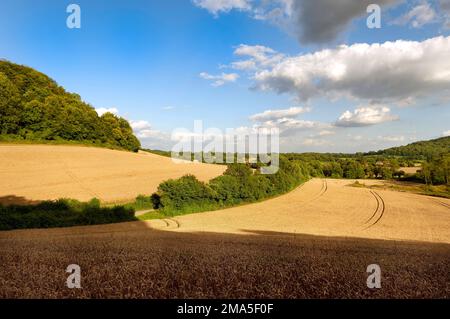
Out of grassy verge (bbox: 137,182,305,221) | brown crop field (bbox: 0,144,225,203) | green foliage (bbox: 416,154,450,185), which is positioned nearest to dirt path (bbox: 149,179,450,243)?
grassy verge (bbox: 137,182,305,221)

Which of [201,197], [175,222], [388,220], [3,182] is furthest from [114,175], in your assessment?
[388,220]

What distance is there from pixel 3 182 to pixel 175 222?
2694 centimetres

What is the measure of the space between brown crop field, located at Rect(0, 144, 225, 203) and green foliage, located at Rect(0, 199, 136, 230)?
5048 mm

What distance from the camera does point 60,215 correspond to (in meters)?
30.4

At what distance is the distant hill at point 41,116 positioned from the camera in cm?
5831

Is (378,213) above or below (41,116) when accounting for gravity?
below

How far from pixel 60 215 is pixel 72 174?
22.1 metres

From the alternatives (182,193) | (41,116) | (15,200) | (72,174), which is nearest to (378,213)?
(182,193)

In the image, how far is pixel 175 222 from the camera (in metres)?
33.4

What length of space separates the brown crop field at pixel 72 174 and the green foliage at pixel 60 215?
5.05 m

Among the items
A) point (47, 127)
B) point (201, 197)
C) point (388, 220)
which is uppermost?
point (47, 127)

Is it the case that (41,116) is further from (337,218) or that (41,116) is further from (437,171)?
(437,171)

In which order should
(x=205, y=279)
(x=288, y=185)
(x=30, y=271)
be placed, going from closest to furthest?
→ (x=205, y=279) < (x=30, y=271) < (x=288, y=185)

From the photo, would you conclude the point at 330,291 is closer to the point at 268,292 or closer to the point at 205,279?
the point at 268,292
